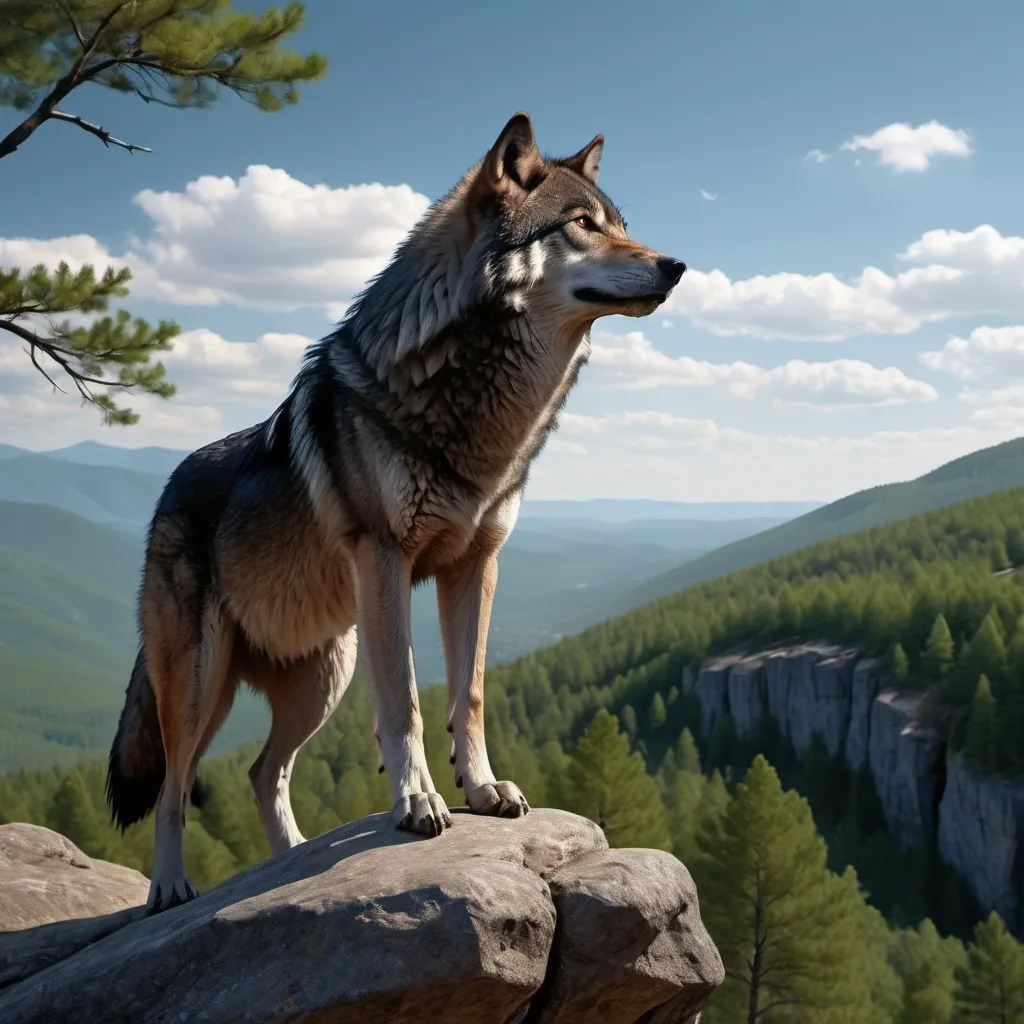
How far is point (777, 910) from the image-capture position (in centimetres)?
2864

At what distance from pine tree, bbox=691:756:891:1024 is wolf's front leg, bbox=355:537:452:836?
24.9 meters

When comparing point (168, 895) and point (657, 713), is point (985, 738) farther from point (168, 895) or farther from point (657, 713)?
point (168, 895)

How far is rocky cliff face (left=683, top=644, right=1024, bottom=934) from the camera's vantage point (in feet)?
203

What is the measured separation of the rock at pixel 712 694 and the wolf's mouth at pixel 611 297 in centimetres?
9770

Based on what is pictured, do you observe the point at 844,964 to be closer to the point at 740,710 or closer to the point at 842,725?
the point at 842,725

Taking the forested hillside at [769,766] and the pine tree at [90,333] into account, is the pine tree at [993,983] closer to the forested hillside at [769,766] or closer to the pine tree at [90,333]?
the forested hillside at [769,766]

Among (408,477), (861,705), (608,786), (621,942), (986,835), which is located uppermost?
(408,477)

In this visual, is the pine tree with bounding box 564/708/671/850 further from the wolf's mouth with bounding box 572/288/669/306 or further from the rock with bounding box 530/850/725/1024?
the wolf's mouth with bounding box 572/288/669/306

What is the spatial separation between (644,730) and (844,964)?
3022 inches

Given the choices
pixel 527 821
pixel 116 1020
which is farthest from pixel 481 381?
pixel 116 1020

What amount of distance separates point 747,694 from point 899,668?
17.6 metres

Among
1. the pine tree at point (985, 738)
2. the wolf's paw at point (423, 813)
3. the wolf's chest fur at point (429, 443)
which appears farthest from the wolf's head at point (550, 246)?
the pine tree at point (985, 738)

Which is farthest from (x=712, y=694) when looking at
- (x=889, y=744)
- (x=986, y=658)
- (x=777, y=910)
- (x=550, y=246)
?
(x=550, y=246)

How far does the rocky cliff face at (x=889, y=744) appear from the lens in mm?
61938
